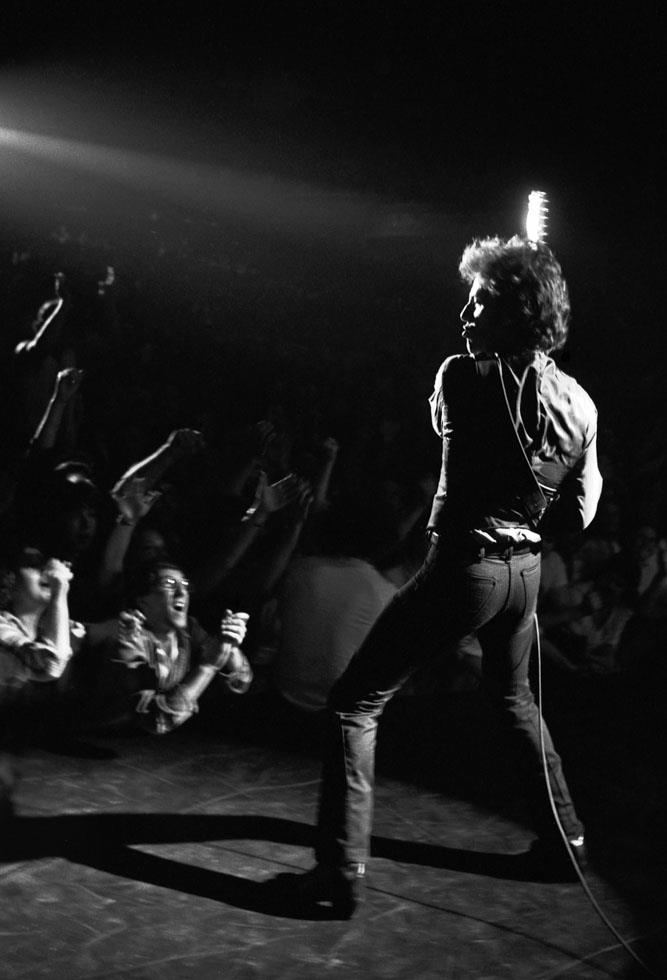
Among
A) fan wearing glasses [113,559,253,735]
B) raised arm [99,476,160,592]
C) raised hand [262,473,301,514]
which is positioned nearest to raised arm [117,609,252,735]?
fan wearing glasses [113,559,253,735]

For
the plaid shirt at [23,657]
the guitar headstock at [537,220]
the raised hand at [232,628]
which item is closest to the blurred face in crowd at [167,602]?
the raised hand at [232,628]

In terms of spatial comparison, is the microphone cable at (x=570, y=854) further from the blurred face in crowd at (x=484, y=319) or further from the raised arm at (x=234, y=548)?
the raised arm at (x=234, y=548)

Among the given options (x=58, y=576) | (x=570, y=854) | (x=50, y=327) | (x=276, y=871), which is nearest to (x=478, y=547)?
(x=570, y=854)

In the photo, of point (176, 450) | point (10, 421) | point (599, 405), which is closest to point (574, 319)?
point (599, 405)

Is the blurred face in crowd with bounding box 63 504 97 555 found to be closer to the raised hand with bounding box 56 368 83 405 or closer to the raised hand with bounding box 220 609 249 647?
the raised hand with bounding box 220 609 249 647

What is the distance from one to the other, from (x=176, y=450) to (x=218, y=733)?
1144 mm

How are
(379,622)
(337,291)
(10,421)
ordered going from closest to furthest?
(379,622) < (10,421) < (337,291)

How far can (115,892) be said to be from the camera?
268 centimetres

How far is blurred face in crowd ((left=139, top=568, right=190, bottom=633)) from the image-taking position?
3699 mm

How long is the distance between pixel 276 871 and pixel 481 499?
4.03 ft

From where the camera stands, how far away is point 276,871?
9.47 ft

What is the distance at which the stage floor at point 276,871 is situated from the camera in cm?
240

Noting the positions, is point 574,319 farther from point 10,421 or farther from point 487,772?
point 487,772

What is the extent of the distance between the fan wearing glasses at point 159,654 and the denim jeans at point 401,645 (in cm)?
104
